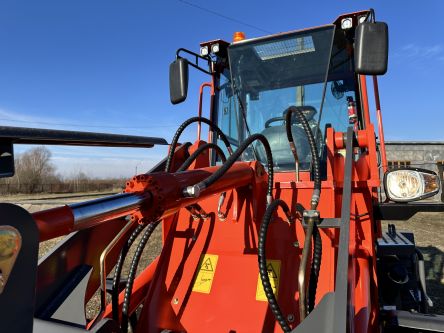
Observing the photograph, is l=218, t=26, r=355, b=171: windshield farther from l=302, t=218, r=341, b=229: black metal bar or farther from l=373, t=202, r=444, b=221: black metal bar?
l=302, t=218, r=341, b=229: black metal bar

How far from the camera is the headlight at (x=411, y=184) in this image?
230 cm

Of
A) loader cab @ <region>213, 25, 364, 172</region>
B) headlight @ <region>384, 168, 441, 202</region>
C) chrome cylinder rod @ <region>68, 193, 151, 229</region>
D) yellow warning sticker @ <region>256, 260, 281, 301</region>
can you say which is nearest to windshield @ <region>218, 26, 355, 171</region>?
loader cab @ <region>213, 25, 364, 172</region>

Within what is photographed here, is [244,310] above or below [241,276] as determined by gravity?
below

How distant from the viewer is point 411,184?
232cm

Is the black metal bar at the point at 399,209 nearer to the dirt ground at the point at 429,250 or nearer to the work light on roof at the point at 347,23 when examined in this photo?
the work light on roof at the point at 347,23

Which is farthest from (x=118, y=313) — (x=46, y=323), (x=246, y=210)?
(x=246, y=210)

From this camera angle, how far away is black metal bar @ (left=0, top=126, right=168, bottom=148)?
1.07 metres

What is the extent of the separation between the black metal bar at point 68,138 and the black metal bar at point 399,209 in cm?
174

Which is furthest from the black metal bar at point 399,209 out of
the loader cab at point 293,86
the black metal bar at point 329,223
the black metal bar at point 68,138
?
the black metal bar at point 68,138

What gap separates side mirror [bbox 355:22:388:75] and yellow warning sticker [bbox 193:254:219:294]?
147cm

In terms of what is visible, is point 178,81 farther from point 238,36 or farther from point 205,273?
point 205,273

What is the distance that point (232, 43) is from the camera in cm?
381

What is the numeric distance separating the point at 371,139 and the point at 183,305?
5.19 feet

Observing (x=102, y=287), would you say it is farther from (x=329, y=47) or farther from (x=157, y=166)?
(x=329, y=47)
